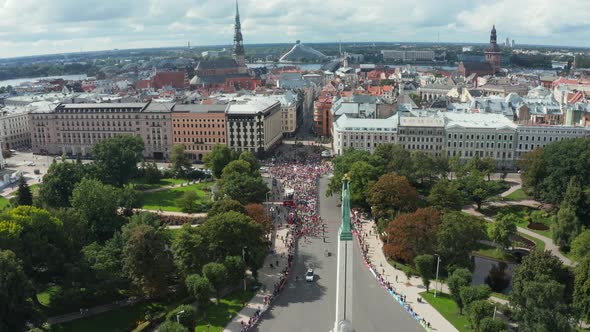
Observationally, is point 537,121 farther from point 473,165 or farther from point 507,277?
point 507,277

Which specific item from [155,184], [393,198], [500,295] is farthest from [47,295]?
[500,295]

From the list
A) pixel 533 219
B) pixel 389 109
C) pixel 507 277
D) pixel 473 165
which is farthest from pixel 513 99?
pixel 507 277

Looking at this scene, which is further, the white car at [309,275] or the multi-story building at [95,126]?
the multi-story building at [95,126]

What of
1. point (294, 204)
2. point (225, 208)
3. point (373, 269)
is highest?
point (225, 208)

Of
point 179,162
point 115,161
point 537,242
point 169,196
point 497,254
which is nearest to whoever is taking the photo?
point 497,254

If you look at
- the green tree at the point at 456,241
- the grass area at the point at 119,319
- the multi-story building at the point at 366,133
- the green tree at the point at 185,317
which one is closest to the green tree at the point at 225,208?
the grass area at the point at 119,319

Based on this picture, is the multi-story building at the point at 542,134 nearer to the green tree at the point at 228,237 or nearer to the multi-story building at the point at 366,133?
the multi-story building at the point at 366,133

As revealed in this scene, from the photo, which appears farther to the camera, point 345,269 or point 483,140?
point 483,140

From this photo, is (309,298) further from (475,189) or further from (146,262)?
(475,189)

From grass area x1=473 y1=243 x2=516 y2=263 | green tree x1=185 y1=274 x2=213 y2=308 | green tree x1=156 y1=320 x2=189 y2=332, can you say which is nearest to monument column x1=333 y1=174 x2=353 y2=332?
green tree x1=156 y1=320 x2=189 y2=332
